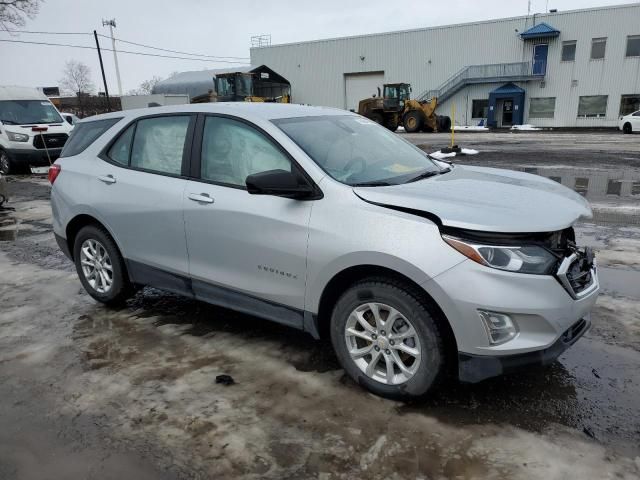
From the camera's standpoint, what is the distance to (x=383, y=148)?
404cm

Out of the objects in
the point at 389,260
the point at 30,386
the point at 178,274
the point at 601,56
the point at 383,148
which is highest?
the point at 601,56

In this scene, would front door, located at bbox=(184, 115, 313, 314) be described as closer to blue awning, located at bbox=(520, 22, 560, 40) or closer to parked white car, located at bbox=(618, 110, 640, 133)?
parked white car, located at bbox=(618, 110, 640, 133)

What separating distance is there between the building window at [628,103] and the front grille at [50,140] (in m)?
38.4

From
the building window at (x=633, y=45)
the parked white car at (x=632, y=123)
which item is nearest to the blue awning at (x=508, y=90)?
the building window at (x=633, y=45)

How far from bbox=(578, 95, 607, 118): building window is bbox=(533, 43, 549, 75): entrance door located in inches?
146

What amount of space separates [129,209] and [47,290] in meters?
1.86

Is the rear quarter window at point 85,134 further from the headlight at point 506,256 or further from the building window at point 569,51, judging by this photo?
the building window at point 569,51

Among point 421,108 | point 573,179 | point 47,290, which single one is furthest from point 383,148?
point 421,108

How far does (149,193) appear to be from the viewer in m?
4.12

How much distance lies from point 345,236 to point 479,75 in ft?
142

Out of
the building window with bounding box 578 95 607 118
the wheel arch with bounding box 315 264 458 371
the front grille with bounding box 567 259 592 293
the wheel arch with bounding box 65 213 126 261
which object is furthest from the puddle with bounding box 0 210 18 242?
the building window with bounding box 578 95 607 118

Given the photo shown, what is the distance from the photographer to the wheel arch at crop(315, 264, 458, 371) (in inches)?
114

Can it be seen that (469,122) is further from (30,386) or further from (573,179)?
(30,386)

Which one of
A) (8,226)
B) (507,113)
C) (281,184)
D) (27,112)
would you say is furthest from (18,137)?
(507,113)
